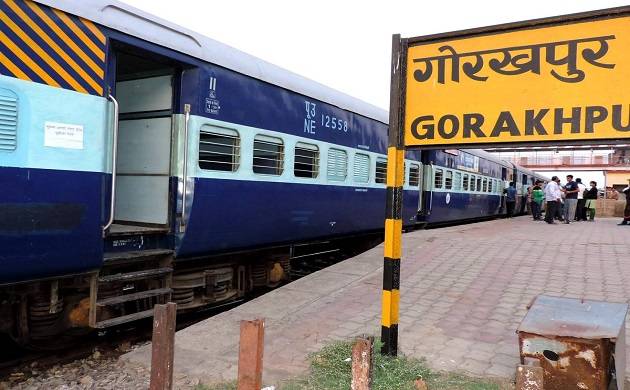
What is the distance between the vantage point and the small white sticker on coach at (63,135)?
3.81 metres

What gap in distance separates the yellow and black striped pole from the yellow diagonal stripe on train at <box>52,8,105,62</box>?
99.0 inches

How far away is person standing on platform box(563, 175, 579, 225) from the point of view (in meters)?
15.2

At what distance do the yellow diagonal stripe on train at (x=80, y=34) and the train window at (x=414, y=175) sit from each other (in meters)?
8.20

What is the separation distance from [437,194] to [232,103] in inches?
353

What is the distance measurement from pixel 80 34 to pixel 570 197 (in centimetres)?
1524

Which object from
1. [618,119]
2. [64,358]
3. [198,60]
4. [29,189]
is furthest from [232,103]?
[618,119]

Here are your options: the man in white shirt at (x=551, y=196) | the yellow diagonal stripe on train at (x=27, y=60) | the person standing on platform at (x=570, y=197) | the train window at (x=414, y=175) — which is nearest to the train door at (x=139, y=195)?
the yellow diagonal stripe on train at (x=27, y=60)

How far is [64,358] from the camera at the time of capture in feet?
14.8

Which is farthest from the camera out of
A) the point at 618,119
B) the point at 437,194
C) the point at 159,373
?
the point at 437,194

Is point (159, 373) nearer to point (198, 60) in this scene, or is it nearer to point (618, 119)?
point (618, 119)

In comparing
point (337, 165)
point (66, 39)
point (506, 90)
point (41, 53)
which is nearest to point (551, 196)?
point (337, 165)

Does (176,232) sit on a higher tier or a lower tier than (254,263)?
higher

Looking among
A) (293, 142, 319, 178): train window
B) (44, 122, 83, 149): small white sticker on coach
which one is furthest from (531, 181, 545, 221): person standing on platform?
(44, 122, 83, 149): small white sticker on coach

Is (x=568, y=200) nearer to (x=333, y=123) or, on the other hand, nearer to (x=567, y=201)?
(x=567, y=201)
